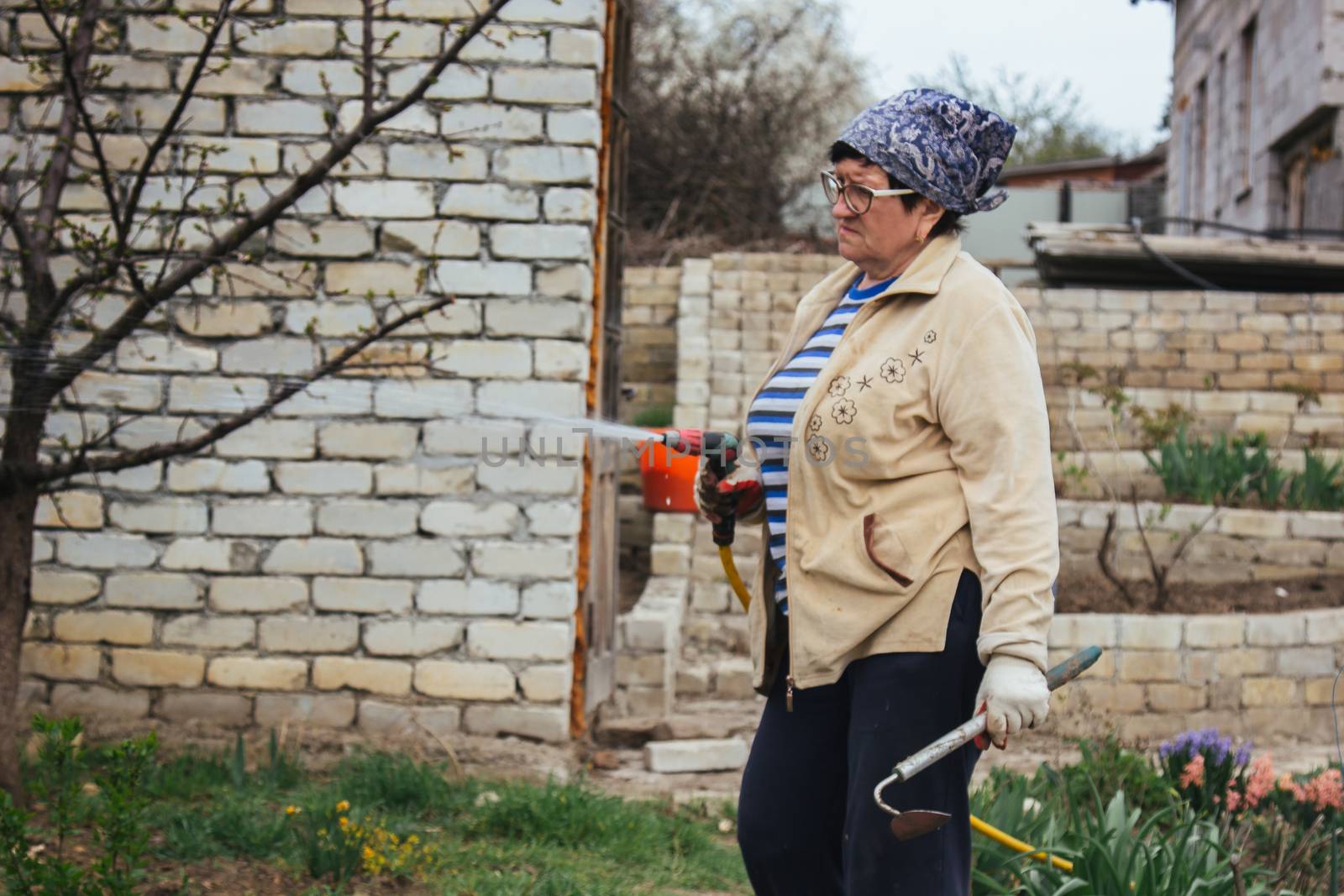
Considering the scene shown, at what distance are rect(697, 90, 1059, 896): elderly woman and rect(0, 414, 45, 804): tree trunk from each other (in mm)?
2893

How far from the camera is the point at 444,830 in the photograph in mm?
4902

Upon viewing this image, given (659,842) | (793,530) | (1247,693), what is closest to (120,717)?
(659,842)

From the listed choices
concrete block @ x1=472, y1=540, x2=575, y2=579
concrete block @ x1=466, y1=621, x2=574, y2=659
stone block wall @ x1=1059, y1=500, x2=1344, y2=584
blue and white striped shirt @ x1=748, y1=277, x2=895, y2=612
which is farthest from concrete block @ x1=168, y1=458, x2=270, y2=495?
stone block wall @ x1=1059, y1=500, x2=1344, y2=584

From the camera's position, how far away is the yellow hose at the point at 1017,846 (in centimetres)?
356

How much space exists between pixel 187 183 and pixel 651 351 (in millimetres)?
6363

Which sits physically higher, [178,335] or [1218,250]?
[1218,250]

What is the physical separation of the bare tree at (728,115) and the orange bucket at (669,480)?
6.23 meters

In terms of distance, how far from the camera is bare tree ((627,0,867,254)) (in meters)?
16.7

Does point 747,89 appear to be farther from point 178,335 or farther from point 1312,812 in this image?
point 1312,812

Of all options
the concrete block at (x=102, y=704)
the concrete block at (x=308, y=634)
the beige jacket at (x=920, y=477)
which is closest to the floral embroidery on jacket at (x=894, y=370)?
the beige jacket at (x=920, y=477)

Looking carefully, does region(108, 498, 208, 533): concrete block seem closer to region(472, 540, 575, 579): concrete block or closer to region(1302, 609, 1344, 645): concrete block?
region(472, 540, 575, 579): concrete block

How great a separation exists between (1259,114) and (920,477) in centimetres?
1475

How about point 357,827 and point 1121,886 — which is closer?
point 1121,886

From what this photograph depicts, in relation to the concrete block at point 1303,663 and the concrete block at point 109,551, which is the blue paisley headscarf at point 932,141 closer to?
the concrete block at point 109,551
